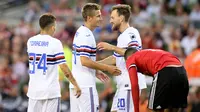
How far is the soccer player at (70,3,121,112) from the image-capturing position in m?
13.4

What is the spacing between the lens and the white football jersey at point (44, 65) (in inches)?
526

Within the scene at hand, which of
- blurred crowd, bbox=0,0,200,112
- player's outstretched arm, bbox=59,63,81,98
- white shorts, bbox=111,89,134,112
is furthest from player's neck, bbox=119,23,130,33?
blurred crowd, bbox=0,0,200,112

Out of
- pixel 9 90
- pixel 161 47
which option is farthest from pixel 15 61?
pixel 161 47

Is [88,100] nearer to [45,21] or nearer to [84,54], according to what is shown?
[84,54]

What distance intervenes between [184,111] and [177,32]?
583 cm

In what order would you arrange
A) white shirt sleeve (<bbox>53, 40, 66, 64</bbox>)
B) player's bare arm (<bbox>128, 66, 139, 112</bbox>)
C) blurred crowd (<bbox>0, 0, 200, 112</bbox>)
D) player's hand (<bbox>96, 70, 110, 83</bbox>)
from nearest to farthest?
player's bare arm (<bbox>128, 66, 139, 112</bbox>) → white shirt sleeve (<bbox>53, 40, 66, 64</bbox>) → player's hand (<bbox>96, 70, 110, 83</bbox>) → blurred crowd (<bbox>0, 0, 200, 112</bbox>)

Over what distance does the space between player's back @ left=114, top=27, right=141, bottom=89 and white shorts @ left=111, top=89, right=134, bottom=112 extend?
0.12 metres

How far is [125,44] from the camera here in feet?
45.1

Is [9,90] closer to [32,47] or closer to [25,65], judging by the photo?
[25,65]

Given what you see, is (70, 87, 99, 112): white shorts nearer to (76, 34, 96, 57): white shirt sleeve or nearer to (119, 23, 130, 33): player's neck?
(76, 34, 96, 57): white shirt sleeve

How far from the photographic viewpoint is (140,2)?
25.5 m

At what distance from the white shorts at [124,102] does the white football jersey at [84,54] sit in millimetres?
567

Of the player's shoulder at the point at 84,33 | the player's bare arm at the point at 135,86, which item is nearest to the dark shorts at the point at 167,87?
the player's bare arm at the point at 135,86

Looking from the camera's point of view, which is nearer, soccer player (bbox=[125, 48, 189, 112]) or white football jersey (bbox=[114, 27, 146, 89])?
soccer player (bbox=[125, 48, 189, 112])
